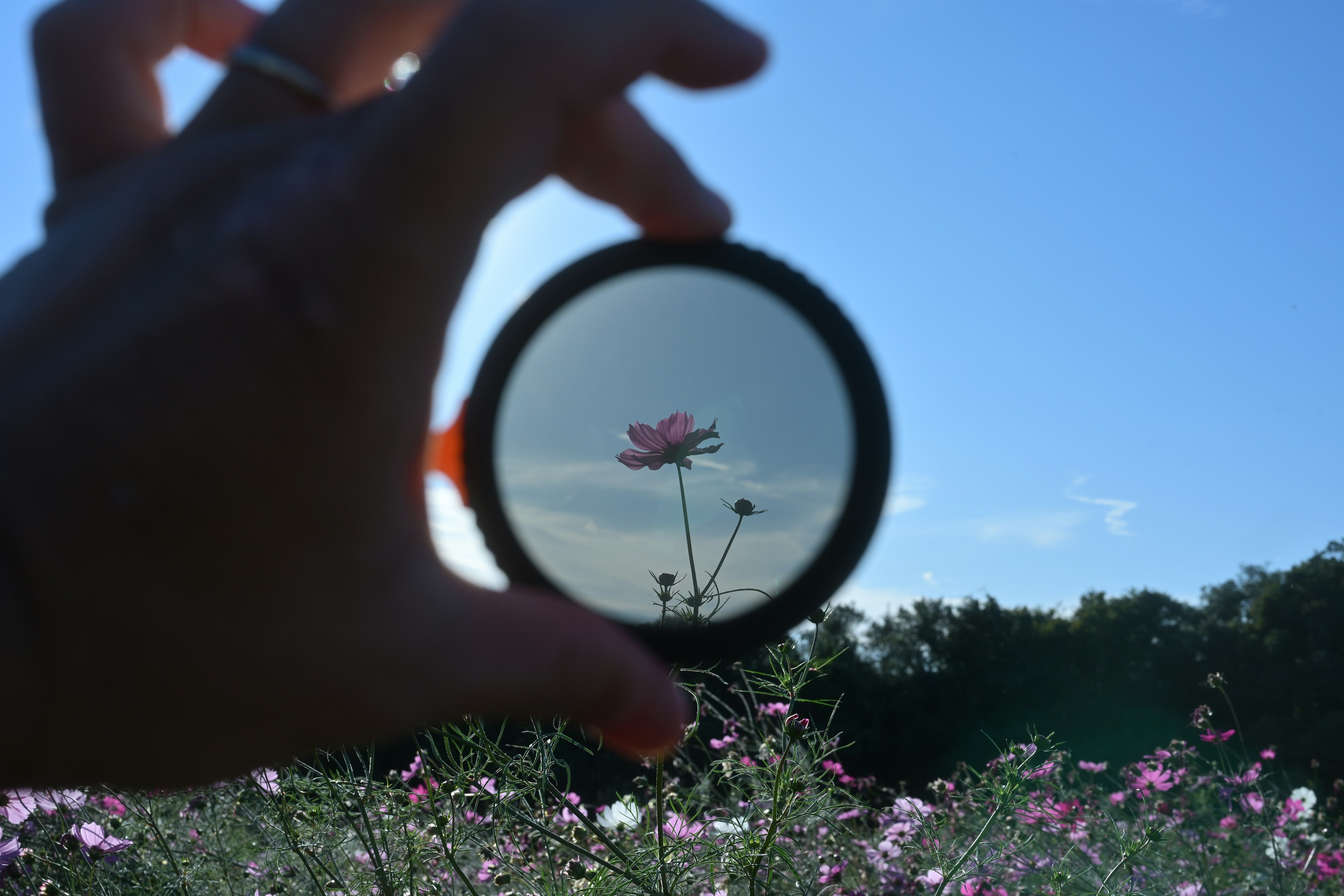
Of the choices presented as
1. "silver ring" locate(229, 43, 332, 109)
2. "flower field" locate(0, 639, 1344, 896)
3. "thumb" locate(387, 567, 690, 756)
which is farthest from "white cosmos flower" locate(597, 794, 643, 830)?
"silver ring" locate(229, 43, 332, 109)

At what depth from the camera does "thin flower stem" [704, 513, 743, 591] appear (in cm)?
166

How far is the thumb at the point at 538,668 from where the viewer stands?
42.9 inches

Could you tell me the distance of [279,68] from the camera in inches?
50.8

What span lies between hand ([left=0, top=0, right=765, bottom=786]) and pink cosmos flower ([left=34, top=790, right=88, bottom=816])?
2.30 metres

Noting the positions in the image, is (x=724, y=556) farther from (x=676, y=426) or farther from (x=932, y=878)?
(x=932, y=878)

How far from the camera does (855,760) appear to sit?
1927 centimetres

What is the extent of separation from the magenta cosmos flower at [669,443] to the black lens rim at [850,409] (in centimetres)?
28

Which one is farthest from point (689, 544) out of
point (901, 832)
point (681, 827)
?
point (901, 832)

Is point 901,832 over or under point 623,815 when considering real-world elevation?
over

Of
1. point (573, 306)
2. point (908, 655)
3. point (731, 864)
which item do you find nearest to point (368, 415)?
point (573, 306)

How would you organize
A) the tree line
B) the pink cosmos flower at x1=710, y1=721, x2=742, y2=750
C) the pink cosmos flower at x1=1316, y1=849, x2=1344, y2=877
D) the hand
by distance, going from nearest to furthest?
1. the hand
2. the pink cosmos flower at x1=710, y1=721, x2=742, y2=750
3. the pink cosmos flower at x1=1316, y1=849, x2=1344, y2=877
4. the tree line

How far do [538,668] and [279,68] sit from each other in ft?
3.31

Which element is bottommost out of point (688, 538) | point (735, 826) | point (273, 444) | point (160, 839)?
point (160, 839)

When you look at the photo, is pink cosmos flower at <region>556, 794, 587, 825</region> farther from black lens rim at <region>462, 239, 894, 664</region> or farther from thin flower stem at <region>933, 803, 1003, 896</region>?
thin flower stem at <region>933, 803, 1003, 896</region>
